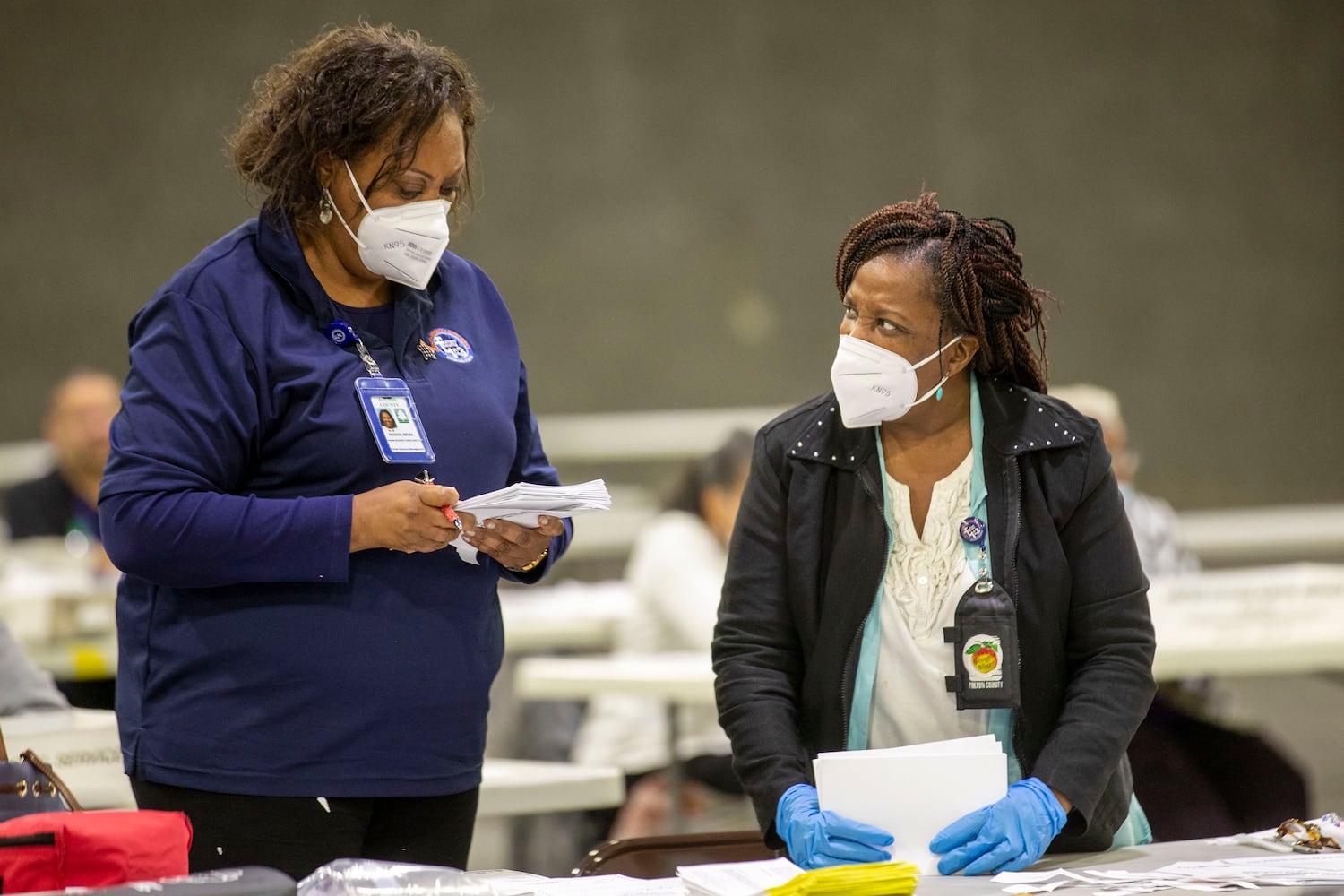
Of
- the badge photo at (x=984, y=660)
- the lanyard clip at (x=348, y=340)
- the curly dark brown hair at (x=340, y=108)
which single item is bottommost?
the badge photo at (x=984, y=660)

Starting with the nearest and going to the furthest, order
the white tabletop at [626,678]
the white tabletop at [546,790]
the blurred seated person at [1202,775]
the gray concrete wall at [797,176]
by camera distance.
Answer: the white tabletop at [546,790]
the blurred seated person at [1202,775]
the white tabletop at [626,678]
the gray concrete wall at [797,176]

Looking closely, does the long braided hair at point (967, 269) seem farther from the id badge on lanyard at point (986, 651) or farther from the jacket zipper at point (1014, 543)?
the id badge on lanyard at point (986, 651)

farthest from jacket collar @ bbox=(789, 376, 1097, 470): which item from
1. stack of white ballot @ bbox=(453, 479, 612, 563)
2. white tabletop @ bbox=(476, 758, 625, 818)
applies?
white tabletop @ bbox=(476, 758, 625, 818)

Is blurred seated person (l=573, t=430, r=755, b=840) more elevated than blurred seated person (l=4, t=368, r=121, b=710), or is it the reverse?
blurred seated person (l=4, t=368, r=121, b=710)

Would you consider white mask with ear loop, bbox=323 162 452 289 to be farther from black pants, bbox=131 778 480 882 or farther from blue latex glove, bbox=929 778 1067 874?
blue latex glove, bbox=929 778 1067 874

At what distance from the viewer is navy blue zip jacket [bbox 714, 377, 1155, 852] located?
220 centimetres

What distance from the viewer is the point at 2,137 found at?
340 inches

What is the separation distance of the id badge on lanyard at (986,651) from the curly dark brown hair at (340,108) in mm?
1036

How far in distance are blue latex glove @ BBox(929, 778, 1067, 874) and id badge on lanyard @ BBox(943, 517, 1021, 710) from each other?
174mm

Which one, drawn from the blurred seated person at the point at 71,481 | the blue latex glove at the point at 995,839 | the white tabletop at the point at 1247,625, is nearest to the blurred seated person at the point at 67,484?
the blurred seated person at the point at 71,481

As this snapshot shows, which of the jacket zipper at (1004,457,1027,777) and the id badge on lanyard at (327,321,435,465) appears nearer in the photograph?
the id badge on lanyard at (327,321,435,465)

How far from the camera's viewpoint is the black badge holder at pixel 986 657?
2145mm

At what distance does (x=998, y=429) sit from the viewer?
90.7 inches

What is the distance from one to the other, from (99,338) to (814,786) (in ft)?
24.3
